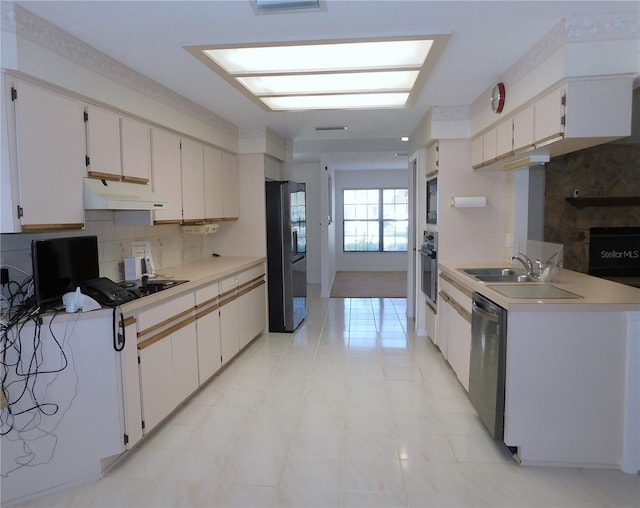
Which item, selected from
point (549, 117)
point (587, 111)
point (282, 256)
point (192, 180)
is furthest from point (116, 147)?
point (587, 111)

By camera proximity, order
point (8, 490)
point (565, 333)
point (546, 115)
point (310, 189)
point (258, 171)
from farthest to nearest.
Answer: point (310, 189) → point (258, 171) → point (546, 115) → point (565, 333) → point (8, 490)

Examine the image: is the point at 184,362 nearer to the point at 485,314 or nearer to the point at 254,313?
the point at 254,313

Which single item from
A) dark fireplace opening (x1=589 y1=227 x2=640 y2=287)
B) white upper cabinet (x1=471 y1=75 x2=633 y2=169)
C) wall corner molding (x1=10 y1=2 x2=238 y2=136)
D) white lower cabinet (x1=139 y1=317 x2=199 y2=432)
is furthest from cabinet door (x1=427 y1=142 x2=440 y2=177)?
white lower cabinet (x1=139 y1=317 x2=199 y2=432)

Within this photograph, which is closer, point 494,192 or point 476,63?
point 476,63

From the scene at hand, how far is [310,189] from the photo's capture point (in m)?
8.79

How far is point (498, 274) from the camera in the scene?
3.56 m

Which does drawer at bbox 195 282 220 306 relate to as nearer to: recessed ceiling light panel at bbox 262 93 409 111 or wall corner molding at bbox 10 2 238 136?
wall corner molding at bbox 10 2 238 136

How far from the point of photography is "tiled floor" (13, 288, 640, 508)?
2.14 m

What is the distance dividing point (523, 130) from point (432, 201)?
1.69 m

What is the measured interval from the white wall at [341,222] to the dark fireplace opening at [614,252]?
578 centimetres

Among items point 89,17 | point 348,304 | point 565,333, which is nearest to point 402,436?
point 565,333

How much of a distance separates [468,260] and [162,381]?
2.98m

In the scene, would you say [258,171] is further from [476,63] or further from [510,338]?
[510,338]

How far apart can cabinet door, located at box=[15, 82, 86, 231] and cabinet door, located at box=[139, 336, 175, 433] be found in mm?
878
